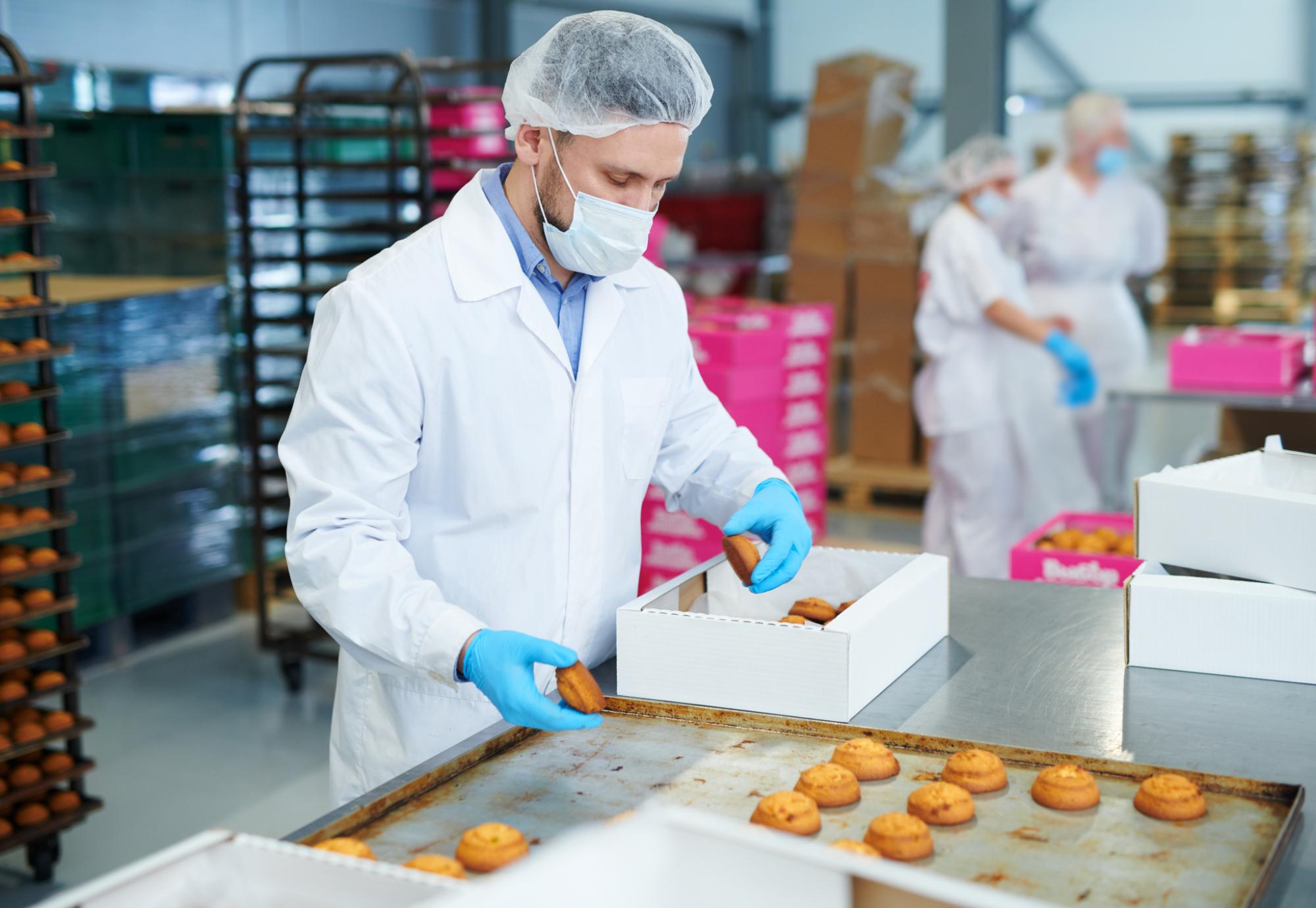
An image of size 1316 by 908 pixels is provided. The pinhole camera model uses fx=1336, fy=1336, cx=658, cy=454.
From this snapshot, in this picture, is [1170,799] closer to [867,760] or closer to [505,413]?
[867,760]

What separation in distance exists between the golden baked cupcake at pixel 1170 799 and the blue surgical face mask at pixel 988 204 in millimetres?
4020

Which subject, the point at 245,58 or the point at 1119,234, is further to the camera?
the point at 245,58

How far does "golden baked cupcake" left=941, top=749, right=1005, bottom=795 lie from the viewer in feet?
4.74

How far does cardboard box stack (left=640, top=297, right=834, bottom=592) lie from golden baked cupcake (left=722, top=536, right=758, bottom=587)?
2.41m

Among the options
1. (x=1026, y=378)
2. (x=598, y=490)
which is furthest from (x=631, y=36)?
(x=1026, y=378)

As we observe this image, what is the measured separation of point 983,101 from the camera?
6754mm

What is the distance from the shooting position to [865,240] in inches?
262

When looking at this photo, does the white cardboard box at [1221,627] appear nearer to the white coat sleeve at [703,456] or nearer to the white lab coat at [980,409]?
the white coat sleeve at [703,456]

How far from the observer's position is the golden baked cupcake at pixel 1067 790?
1.39m

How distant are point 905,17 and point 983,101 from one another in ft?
22.7

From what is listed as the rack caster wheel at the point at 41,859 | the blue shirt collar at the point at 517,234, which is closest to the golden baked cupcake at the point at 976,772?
the blue shirt collar at the point at 517,234

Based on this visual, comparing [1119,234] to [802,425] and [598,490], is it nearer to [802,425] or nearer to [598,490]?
[802,425]

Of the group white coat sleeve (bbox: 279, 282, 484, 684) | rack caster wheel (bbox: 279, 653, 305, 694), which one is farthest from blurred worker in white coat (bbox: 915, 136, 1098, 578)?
white coat sleeve (bbox: 279, 282, 484, 684)

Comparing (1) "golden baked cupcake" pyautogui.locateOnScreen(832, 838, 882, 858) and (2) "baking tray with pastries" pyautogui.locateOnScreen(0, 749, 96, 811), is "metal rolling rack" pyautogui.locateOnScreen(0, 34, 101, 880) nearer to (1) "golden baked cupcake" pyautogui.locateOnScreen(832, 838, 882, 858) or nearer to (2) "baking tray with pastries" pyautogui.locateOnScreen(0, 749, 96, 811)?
(2) "baking tray with pastries" pyautogui.locateOnScreen(0, 749, 96, 811)
